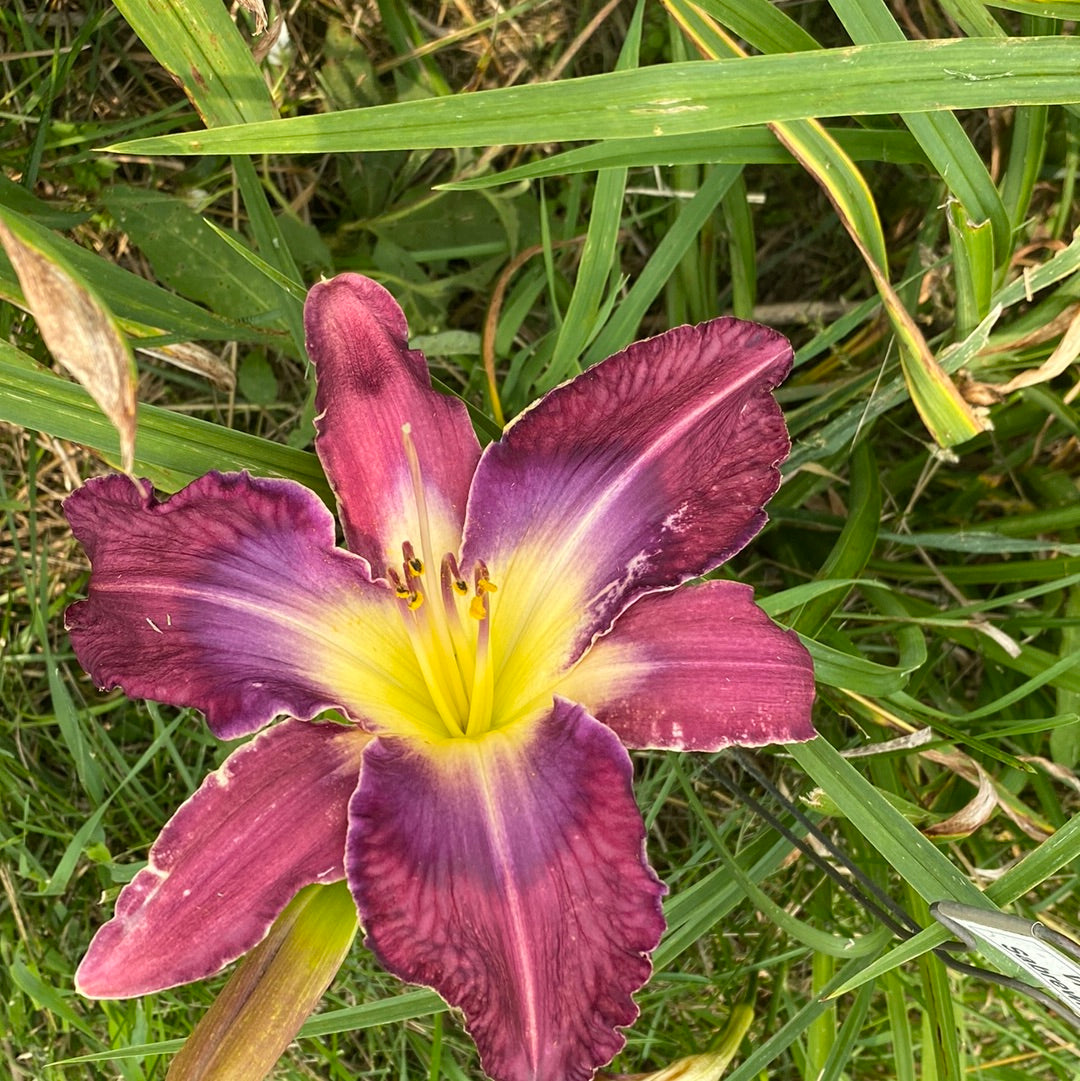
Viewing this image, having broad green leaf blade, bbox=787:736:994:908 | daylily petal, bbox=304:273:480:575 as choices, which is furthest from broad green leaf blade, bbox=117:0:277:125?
broad green leaf blade, bbox=787:736:994:908

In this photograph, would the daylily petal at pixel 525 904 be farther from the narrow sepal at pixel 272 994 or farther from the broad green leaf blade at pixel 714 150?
the broad green leaf blade at pixel 714 150

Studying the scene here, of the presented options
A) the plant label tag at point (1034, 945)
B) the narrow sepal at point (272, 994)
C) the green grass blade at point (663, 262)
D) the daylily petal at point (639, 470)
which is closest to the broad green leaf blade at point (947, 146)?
the green grass blade at point (663, 262)

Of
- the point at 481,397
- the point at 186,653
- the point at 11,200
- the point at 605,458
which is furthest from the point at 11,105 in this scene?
the point at 605,458

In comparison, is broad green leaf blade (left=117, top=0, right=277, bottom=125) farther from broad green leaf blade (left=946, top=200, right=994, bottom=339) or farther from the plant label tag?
the plant label tag

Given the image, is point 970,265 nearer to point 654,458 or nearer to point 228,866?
point 654,458

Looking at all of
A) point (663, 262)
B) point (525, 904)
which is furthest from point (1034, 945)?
point (663, 262)

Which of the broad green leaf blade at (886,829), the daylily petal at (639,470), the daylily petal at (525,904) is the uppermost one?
the daylily petal at (639,470)

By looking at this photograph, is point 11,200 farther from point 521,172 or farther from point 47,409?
point 521,172
